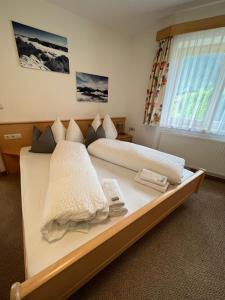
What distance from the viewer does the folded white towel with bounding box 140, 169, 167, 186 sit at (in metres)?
1.37

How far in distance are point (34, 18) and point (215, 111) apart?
3.11 metres

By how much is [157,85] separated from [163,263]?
2.76m

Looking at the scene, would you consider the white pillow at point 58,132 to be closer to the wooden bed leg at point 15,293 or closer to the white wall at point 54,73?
the white wall at point 54,73

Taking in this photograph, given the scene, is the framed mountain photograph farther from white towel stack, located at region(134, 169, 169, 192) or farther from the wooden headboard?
white towel stack, located at region(134, 169, 169, 192)

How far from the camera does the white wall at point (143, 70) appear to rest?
93.1 inches

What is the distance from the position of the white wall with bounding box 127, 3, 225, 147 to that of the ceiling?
0.49 feet

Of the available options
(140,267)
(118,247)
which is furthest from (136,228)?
(140,267)

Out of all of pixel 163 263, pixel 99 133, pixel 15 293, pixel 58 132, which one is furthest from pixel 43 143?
pixel 163 263

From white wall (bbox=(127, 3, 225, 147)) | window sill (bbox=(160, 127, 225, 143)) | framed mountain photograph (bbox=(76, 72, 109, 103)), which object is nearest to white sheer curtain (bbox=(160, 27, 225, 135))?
window sill (bbox=(160, 127, 225, 143))

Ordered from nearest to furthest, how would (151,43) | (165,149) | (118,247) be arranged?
(118,247)
(151,43)
(165,149)

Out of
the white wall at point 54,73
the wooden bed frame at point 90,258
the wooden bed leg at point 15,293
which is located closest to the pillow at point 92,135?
the white wall at point 54,73

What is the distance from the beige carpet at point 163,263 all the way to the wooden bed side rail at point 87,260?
29 centimetres

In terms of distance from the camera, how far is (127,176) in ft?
5.16

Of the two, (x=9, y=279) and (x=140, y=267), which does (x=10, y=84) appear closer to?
(x=9, y=279)
